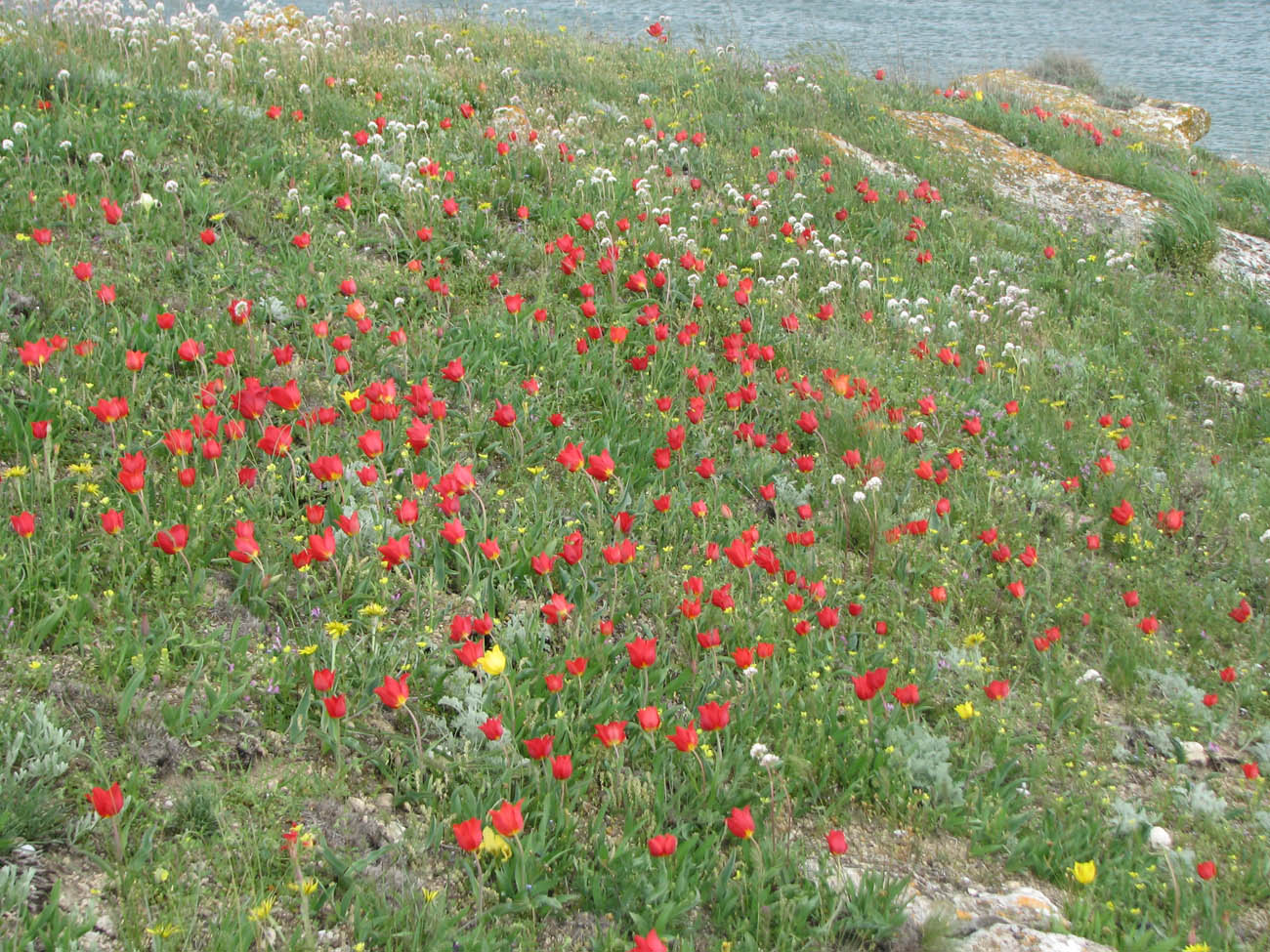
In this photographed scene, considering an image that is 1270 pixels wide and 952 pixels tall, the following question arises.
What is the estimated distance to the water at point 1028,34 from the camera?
15.5 metres

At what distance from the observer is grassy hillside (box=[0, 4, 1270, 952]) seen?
2959 millimetres

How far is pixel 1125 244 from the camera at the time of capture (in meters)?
8.43

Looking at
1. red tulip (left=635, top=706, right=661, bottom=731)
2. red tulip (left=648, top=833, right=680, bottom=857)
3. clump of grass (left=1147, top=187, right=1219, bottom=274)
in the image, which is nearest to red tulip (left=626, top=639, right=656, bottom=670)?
red tulip (left=635, top=706, right=661, bottom=731)

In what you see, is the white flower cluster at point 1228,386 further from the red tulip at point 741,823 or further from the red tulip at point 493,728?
the red tulip at point 493,728

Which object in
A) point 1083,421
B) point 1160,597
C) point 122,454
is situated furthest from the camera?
point 1083,421

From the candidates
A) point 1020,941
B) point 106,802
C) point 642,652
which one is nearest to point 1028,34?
point 642,652

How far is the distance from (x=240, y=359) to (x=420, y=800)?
2.69m

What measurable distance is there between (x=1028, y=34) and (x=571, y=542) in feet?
65.2

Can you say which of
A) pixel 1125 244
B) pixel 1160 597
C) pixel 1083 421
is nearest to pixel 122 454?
pixel 1160 597

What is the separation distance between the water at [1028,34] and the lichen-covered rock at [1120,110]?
41 centimetres

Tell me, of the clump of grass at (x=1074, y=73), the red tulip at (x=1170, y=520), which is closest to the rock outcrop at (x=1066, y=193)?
the red tulip at (x=1170, y=520)

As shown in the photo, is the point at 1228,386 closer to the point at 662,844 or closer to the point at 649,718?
the point at 649,718

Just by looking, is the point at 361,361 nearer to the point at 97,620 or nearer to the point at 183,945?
the point at 97,620

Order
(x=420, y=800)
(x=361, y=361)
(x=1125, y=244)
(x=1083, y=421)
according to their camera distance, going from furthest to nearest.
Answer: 1. (x=1125, y=244)
2. (x=1083, y=421)
3. (x=361, y=361)
4. (x=420, y=800)
